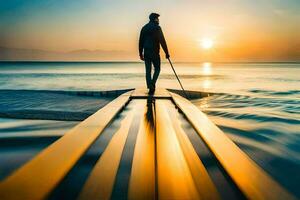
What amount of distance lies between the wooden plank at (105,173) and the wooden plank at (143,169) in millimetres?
160

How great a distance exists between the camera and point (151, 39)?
707 centimetres

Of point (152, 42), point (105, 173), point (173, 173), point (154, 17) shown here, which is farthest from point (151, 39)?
point (173, 173)


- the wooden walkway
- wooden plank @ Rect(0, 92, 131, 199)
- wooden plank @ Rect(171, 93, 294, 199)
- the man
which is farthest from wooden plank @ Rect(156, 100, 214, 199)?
the man

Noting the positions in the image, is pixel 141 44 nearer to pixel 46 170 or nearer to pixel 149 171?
pixel 149 171

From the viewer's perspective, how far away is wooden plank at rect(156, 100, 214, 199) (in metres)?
1.63

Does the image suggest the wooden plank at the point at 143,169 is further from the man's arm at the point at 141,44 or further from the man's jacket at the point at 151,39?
the man's arm at the point at 141,44

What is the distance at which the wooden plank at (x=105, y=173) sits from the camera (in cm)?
173

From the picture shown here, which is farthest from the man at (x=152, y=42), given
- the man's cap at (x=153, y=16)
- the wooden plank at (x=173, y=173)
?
the wooden plank at (x=173, y=173)

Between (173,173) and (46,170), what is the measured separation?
879 millimetres

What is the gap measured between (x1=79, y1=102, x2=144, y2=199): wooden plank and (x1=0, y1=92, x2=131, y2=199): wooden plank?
0.18 m

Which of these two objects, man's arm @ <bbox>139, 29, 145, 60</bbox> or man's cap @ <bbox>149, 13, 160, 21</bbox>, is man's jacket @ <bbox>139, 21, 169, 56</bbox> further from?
man's cap @ <bbox>149, 13, 160, 21</bbox>

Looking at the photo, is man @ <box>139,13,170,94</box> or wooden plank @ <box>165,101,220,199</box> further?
man @ <box>139,13,170,94</box>

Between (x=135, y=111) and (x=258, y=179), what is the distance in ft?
10.6

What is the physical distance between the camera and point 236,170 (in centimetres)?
187
